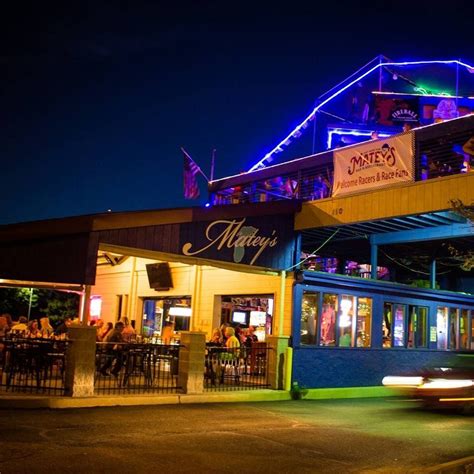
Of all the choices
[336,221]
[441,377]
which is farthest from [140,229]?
[441,377]

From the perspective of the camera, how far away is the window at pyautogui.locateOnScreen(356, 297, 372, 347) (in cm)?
1855

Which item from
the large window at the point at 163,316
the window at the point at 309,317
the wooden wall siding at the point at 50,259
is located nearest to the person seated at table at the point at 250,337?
the window at the point at 309,317

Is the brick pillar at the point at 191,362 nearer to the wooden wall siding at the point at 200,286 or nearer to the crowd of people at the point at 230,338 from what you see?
the crowd of people at the point at 230,338

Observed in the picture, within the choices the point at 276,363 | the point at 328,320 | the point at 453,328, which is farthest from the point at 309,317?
the point at 453,328

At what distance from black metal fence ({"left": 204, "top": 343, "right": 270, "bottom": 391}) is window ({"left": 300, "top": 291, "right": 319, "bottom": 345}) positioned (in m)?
1.33

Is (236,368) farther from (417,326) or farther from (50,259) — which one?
(417,326)

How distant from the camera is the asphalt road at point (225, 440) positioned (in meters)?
7.54

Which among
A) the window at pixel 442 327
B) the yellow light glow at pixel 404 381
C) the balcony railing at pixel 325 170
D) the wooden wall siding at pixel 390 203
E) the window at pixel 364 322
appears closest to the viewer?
the yellow light glow at pixel 404 381

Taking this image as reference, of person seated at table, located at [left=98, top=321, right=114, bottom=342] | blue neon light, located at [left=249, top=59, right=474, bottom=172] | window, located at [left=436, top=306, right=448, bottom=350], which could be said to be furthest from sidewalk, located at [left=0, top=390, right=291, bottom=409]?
blue neon light, located at [left=249, top=59, right=474, bottom=172]

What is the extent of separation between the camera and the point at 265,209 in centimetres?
1709

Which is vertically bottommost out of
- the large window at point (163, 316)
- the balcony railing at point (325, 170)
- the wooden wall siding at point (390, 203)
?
the large window at point (163, 316)

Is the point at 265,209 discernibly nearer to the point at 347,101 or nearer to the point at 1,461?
the point at 1,461

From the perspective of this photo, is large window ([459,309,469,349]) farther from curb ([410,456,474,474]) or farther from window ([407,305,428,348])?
curb ([410,456,474,474])

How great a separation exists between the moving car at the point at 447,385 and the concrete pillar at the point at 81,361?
6.89m
